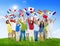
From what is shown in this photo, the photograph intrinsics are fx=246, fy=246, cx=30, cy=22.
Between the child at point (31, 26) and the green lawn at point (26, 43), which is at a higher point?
the child at point (31, 26)

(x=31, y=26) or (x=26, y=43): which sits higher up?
(x=31, y=26)

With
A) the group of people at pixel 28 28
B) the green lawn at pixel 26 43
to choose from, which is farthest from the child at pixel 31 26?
the green lawn at pixel 26 43

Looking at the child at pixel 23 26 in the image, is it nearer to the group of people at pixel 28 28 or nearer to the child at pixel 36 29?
the group of people at pixel 28 28

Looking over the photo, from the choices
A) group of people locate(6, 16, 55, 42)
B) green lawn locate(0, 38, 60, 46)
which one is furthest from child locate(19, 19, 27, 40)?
green lawn locate(0, 38, 60, 46)

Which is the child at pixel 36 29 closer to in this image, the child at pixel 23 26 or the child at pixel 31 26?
the child at pixel 31 26

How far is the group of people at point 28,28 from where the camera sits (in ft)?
13.9

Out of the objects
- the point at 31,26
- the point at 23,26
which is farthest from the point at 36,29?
the point at 23,26

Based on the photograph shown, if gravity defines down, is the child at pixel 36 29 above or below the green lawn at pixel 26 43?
above

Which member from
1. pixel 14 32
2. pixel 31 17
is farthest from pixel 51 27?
pixel 14 32

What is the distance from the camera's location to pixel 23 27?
4.27 m

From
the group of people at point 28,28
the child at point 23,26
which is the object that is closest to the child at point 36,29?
the group of people at point 28,28

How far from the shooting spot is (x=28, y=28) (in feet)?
14.0

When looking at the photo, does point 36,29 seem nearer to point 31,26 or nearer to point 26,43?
point 31,26

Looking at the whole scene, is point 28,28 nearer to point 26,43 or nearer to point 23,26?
point 23,26
